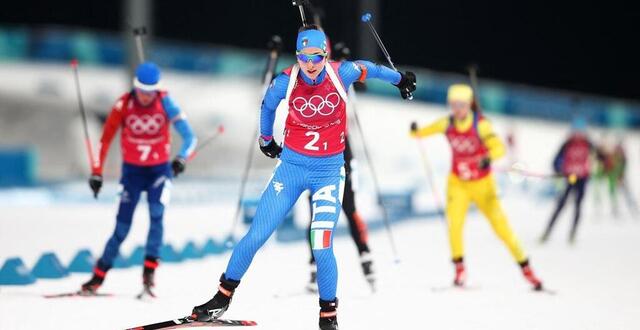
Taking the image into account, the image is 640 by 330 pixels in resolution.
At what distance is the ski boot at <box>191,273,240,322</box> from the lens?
19.7 feet

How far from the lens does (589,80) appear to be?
42594 mm

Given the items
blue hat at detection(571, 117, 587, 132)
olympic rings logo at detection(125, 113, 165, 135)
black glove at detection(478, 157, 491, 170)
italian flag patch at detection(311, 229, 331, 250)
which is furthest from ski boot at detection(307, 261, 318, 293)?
blue hat at detection(571, 117, 587, 132)

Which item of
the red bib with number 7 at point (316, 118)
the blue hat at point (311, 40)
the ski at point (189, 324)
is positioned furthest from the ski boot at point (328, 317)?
the blue hat at point (311, 40)

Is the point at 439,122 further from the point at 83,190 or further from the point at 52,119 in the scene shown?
the point at 52,119

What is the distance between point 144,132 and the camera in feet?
25.0

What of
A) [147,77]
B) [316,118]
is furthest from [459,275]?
[147,77]

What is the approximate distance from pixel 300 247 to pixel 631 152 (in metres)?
24.1

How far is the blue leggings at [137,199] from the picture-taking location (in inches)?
300

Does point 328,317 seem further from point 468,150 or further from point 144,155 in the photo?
point 468,150

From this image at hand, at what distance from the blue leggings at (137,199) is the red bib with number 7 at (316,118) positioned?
189 centimetres

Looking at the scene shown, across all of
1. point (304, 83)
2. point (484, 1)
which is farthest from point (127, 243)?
point (484, 1)

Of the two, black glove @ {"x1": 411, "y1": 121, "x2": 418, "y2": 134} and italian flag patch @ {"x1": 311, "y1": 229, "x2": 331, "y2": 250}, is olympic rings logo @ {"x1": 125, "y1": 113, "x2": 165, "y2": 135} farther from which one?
black glove @ {"x1": 411, "y1": 121, "x2": 418, "y2": 134}

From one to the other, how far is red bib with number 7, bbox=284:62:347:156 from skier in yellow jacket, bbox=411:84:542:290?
108 inches

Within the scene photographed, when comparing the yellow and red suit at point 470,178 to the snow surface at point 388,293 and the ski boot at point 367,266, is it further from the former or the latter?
the ski boot at point 367,266
